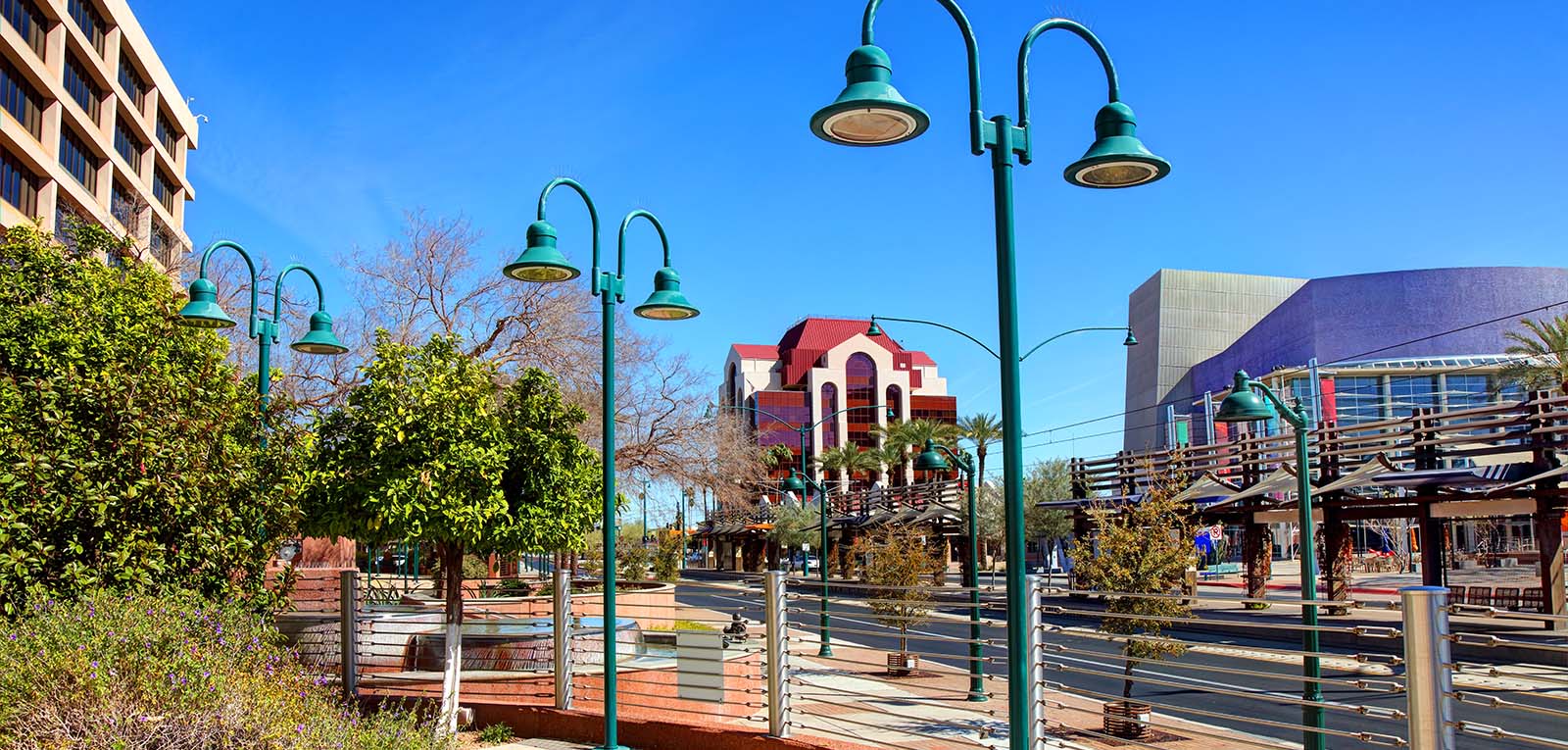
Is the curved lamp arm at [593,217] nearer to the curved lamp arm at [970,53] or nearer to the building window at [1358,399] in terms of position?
the curved lamp arm at [970,53]

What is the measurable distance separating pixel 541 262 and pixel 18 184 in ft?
118

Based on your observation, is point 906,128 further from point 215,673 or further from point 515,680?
point 515,680

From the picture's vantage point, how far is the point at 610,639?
424 inches

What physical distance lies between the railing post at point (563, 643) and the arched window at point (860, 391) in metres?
97.5

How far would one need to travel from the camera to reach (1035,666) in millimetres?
7461

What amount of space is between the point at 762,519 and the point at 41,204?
41.6m

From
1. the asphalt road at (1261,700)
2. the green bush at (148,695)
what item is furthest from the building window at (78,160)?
the green bush at (148,695)

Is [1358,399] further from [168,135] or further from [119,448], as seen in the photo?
[119,448]

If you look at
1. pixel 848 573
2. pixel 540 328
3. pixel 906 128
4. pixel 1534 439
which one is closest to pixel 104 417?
pixel 906 128

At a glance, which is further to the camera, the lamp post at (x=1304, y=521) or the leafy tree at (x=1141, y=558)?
the leafy tree at (x=1141, y=558)

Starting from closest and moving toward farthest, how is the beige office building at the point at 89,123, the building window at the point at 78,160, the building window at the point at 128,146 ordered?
1. the beige office building at the point at 89,123
2. the building window at the point at 78,160
3. the building window at the point at 128,146

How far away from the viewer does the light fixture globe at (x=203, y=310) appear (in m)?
12.9

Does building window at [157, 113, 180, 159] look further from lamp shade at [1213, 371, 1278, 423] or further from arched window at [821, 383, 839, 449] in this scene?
arched window at [821, 383, 839, 449]

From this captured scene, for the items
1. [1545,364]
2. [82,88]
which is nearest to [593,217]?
[82,88]
